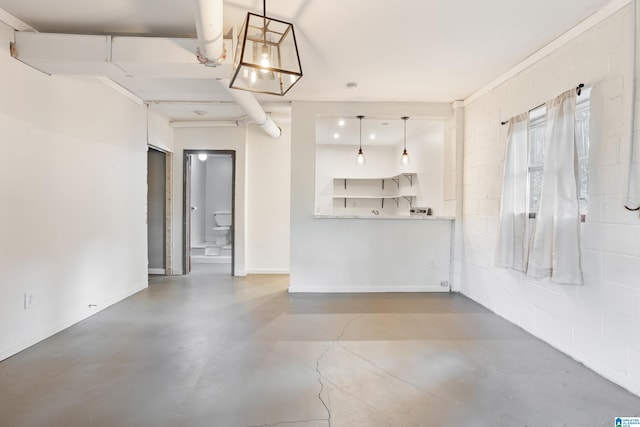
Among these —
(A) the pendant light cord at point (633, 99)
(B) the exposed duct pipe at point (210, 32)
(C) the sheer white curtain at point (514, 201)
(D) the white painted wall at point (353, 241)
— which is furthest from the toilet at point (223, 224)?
(A) the pendant light cord at point (633, 99)

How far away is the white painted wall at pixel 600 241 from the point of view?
2062 mm

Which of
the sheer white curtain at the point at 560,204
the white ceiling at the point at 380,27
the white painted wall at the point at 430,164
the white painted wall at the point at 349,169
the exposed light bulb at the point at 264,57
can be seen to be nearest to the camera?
the exposed light bulb at the point at 264,57

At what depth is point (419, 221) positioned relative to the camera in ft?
14.4

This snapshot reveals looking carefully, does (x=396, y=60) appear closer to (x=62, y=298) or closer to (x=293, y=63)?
(x=293, y=63)

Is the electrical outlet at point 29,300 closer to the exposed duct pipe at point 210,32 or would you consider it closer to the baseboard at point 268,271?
the exposed duct pipe at point 210,32

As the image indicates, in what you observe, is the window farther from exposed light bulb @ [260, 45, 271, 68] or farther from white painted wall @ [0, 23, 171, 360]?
white painted wall @ [0, 23, 171, 360]

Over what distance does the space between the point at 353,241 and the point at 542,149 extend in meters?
2.33

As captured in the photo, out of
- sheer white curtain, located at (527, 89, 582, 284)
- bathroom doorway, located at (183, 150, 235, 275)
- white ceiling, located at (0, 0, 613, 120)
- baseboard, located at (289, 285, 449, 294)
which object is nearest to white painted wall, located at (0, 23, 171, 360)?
white ceiling, located at (0, 0, 613, 120)

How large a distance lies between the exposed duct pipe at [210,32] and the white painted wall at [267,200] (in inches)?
112

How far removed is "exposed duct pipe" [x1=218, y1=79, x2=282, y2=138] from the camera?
3.24 metres

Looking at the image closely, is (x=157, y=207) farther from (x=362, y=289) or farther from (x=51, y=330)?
(x=362, y=289)

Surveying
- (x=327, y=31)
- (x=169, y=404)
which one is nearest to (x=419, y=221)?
(x=327, y=31)

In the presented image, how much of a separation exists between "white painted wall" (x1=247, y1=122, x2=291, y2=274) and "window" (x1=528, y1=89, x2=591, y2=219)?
3.50 metres

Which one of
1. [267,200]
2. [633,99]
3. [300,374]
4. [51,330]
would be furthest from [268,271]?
[633,99]
